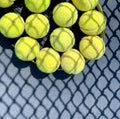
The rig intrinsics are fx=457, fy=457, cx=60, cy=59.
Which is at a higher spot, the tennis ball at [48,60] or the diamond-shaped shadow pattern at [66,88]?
the tennis ball at [48,60]

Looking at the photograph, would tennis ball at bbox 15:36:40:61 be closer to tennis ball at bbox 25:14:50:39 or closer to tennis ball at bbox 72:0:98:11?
tennis ball at bbox 25:14:50:39

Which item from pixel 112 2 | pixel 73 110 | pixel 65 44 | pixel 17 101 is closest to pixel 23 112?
pixel 17 101

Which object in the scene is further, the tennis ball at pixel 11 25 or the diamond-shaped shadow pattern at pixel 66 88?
the diamond-shaped shadow pattern at pixel 66 88

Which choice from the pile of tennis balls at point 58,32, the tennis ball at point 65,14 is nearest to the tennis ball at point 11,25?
the pile of tennis balls at point 58,32

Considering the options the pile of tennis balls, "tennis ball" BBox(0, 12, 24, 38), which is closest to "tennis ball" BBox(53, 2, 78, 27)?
the pile of tennis balls

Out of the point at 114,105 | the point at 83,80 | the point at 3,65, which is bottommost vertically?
the point at 114,105

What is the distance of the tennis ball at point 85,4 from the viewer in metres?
1.28

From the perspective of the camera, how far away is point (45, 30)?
51.0 inches

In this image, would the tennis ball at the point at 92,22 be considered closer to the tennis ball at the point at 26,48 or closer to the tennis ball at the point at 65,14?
the tennis ball at the point at 65,14

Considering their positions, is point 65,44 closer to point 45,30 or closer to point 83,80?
point 45,30

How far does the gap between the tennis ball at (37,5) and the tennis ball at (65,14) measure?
3 centimetres

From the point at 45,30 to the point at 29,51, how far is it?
0.07 m

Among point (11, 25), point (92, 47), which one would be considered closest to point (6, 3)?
point (11, 25)

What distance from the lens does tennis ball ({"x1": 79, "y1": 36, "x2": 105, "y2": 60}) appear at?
4.27ft
